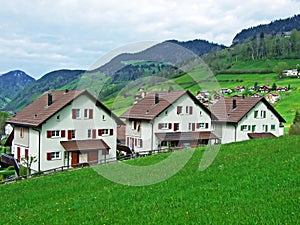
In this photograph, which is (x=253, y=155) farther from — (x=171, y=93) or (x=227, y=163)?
(x=171, y=93)

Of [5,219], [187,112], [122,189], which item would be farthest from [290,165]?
[187,112]

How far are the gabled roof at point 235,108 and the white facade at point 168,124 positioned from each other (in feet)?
12.7

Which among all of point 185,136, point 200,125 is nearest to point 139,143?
Result: point 185,136

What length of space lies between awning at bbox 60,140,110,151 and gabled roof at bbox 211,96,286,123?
68.1 feet

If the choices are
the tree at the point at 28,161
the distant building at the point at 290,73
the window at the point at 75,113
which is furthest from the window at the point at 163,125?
the distant building at the point at 290,73

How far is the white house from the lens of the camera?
5919cm

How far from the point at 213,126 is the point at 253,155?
37.8 m

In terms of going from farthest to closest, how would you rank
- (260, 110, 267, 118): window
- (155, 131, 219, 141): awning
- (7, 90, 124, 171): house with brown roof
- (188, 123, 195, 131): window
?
(260, 110, 267, 118): window < (188, 123, 195, 131): window < (155, 131, 219, 141): awning < (7, 90, 124, 171): house with brown roof

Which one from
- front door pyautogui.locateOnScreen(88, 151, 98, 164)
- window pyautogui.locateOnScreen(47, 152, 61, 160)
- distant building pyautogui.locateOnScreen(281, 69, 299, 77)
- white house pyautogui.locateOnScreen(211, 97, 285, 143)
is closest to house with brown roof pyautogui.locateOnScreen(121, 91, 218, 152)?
white house pyautogui.locateOnScreen(211, 97, 285, 143)

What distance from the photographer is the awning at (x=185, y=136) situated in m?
52.6

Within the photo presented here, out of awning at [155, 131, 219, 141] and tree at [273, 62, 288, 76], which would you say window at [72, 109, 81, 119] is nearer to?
awning at [155, 131, 219, 141]

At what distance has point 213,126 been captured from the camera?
6094cm

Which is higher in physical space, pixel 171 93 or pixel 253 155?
pixel 171 93

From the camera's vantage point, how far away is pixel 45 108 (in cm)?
4569
